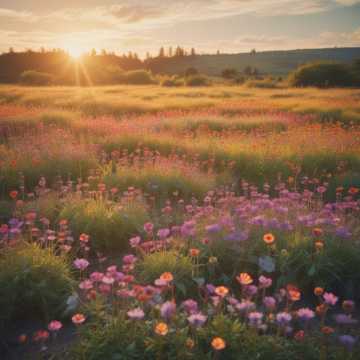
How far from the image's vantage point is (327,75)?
34.3m

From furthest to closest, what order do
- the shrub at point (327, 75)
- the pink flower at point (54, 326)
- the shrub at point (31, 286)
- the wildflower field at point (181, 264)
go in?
the shrub at point (327, 75), the shrub at point (31, 286), the wildflower field at point (181, 264), the pink flower at point (54, 326)

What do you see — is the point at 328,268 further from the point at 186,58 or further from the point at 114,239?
the point at 186,58

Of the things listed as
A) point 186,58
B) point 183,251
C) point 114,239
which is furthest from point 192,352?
point 186,58

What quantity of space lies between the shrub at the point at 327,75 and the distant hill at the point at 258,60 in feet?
161

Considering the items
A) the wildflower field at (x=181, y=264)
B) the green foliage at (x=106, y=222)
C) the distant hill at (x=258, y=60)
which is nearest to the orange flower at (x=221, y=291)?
the wildflower field at (x=181, y=264)

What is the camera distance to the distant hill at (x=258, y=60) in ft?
287

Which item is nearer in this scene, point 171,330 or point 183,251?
point 171,330

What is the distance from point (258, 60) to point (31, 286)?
110429 millimetres

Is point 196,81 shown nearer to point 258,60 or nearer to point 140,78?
point 140,78

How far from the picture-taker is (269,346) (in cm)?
244

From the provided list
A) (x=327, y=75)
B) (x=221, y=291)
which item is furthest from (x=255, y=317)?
(x=327, y=75)

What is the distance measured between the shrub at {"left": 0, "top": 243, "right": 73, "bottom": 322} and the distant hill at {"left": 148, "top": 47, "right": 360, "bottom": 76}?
271 feet

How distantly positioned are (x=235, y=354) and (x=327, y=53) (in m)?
116

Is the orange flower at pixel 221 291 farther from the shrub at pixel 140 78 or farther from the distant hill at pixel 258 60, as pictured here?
the distant hill at pixel 258 60
